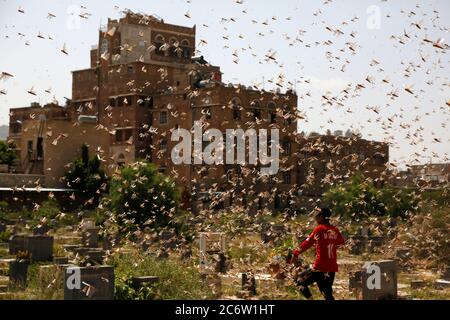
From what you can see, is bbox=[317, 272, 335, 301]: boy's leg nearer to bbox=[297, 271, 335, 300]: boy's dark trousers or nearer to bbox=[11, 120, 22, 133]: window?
bbox=[297, 271, 335, 300]: boy's dark trousers

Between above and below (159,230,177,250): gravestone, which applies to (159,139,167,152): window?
above

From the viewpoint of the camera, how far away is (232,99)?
64375mm

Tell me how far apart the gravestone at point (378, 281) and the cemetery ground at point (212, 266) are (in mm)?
60

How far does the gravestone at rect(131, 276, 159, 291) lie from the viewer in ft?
45.6

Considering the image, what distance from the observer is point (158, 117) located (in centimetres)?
6794

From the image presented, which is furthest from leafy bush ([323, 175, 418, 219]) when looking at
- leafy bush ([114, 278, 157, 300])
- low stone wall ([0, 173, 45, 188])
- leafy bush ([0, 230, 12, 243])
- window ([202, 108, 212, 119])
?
leafy bush ([114, 278, 157, 300])

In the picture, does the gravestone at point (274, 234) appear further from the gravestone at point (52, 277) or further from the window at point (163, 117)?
the window at point (163, 117)

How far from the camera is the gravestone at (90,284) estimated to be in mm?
11836

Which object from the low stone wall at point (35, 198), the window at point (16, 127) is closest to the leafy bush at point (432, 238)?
the low stone wall at point (35, 198)

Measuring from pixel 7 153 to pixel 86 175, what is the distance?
11814mm

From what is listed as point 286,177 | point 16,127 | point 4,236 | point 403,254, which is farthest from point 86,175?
point 403,254

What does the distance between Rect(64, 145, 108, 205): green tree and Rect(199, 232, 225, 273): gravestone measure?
133 ft

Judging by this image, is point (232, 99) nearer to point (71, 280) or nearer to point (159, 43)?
point (159, 43)

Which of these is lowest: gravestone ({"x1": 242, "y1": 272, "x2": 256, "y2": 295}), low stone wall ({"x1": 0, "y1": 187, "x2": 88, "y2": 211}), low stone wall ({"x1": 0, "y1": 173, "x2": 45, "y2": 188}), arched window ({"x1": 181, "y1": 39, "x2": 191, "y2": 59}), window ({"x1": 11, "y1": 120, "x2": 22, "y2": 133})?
gravestone ({"x1": 242, "y1": 272, "x2": 256, "y2": 295})
